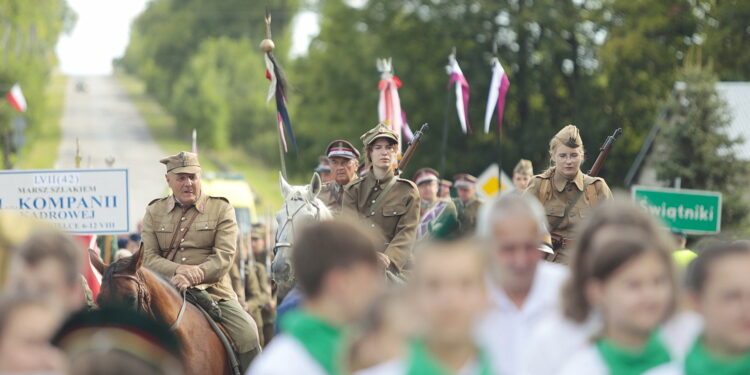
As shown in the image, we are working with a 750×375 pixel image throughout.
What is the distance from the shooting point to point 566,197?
1072cm

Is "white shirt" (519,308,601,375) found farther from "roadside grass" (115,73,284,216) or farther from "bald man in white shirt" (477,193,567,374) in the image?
"roadside grass" (115,73,284,216)

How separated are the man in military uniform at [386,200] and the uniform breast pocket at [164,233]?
153cm

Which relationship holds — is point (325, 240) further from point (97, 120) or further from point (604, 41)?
point (97, 120)

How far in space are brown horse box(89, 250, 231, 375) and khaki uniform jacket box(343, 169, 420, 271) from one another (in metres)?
1.60

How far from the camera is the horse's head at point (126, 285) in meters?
9.51

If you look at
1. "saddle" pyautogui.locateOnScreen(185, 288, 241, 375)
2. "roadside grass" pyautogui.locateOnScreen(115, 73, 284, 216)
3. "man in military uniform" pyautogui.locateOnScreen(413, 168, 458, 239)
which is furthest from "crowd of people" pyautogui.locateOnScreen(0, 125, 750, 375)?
"roadside grass" pyautogui.locateOnScreen(115, 73, 284, 216)

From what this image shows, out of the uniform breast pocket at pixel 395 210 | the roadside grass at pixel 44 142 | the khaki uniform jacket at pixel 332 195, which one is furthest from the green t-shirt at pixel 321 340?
the roadside grass at pixel 44 142

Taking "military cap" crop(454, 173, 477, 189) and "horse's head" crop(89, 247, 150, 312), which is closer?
"horse's head" crop(89, 247, 150, 312)

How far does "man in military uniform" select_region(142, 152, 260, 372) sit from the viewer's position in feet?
35.8

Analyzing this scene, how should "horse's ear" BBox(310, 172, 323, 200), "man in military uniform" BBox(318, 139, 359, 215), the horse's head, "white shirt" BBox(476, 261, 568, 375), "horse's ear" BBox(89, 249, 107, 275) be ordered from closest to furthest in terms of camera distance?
"white shirt" BBox(476, 261, 568, 375), the horse's head, "horse's ear" BBox(310, 172, 323, 200), "horse's ear" BBox(89, 249, 107, 275), "man in military uniform" BBox(318, 139, 359, 215)

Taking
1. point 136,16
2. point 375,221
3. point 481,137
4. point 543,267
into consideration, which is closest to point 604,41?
point 481,137

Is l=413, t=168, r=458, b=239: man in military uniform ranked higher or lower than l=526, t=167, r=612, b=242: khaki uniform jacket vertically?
lower

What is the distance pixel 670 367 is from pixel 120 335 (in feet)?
6.21

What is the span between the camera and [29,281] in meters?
4.99
